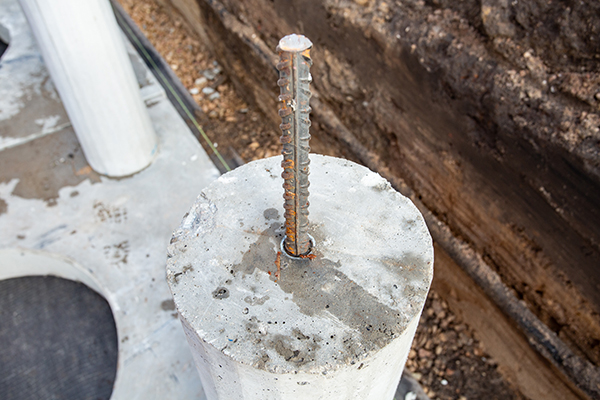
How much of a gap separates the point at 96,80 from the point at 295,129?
2.59 m

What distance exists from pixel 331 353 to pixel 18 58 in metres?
5.03

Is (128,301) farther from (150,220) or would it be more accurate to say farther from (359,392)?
(359,392)

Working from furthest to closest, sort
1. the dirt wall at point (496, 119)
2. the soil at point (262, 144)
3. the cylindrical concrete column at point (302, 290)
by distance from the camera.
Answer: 1. the soil at point (262, 144)
2. the dirt wall at point (496, 119)
3. the cylindrical concrete column at point (302, 290)

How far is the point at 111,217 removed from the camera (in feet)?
12.0

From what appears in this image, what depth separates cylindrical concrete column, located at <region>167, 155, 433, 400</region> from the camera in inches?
57.1

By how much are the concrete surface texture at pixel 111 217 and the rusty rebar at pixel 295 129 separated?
5.82 feet

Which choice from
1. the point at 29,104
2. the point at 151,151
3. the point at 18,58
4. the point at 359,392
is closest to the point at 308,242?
the point at 359,392

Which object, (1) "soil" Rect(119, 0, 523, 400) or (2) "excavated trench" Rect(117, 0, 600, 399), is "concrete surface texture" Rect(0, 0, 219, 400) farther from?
(2) "excavated trench" Rect(117, 0, 600, 399)

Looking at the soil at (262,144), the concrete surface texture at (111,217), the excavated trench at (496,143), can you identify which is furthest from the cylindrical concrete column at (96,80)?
the excavated trench at (496,143)

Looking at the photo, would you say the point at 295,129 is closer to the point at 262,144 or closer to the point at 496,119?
the point at 496,119

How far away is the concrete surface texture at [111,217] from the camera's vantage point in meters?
2.95

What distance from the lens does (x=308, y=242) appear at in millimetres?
1667

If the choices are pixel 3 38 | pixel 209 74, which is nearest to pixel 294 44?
pixel 209 74

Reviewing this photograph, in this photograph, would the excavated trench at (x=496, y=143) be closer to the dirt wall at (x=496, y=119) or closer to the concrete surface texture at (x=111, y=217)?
the dirt wall at (x=496, y=119)
